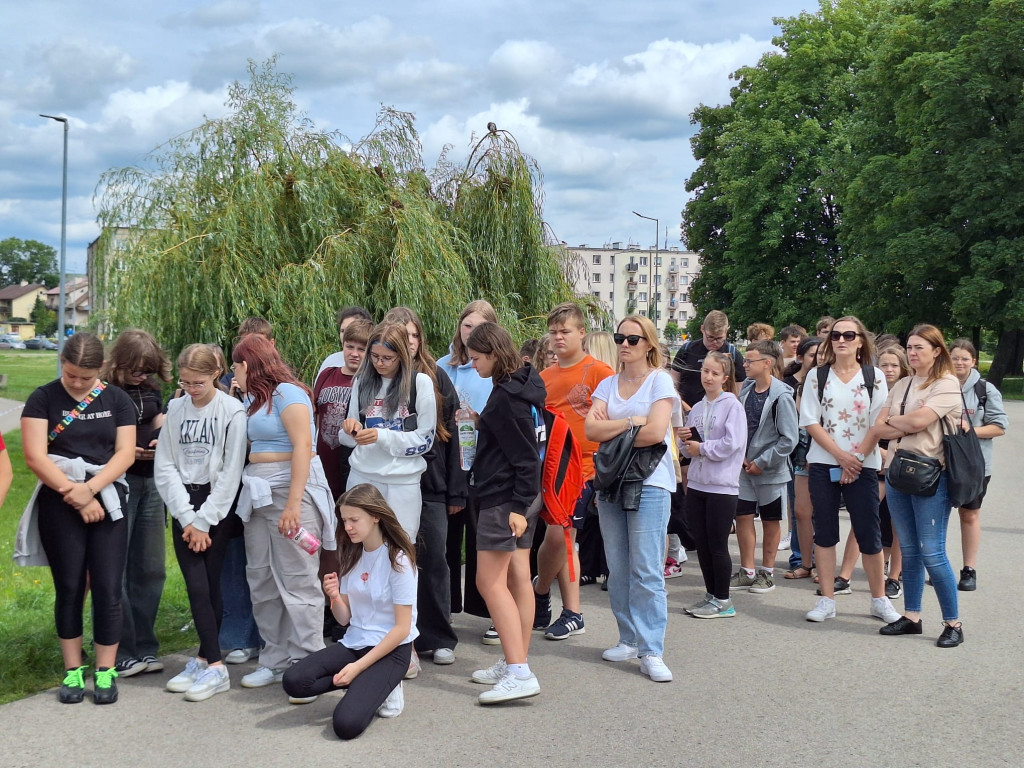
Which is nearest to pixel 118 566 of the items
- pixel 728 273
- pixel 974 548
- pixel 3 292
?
pixel 974 548

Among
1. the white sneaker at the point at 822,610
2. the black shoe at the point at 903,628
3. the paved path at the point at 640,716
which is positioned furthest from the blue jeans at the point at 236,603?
the black shoe at the point at 903,628

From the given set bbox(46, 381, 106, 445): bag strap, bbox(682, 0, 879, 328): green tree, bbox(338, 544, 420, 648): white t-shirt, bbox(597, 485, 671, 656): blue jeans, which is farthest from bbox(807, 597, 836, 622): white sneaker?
bbox(682, 0, 879, 328): green tree

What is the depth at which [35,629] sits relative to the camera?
6152 mm

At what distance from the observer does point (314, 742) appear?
452 centimetres

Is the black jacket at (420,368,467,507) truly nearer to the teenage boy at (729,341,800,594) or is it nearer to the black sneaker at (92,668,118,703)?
the black sneaker at (92,668,118,703)

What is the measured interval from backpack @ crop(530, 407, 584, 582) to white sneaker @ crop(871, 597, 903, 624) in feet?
8.07

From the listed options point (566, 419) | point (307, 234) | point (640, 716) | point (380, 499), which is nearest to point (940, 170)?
point (307, 234)

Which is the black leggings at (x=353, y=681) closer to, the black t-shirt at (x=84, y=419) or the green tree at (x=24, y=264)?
the black t-shirt at (x=84, y=419)

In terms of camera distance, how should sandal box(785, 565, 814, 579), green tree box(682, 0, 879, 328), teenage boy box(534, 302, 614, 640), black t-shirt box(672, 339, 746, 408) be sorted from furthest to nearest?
green tree box(682, 0, 879, 328)
black t-shirt box(672, 339, 746, 408)
sandal box(785, 565, 814, 579)
teenage boy box(534, 302, 614, 640)

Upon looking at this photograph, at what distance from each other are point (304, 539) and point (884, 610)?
12.8 ft

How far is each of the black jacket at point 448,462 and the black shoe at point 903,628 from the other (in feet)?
9.33

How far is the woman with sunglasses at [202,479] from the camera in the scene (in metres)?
5.28

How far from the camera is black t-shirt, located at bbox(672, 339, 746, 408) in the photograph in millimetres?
9461

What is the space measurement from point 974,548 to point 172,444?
6.03m
